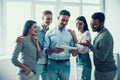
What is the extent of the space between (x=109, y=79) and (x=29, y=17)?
2.66 meters

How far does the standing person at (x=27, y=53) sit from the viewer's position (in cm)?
261

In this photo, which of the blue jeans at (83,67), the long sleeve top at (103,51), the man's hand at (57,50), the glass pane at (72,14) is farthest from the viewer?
the glass pane at (72,14)

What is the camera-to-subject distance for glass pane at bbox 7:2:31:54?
190 inches

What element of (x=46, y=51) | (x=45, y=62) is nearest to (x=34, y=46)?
(x=46, y=51)

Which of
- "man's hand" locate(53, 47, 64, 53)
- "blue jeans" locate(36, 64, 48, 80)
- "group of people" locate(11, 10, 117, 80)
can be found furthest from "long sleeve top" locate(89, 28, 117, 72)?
"blue jeans" locate(36, 64, 48, 80)

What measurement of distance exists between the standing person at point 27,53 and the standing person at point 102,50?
65 cm

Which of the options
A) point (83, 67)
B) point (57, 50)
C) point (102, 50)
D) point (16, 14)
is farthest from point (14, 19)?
point (102, 50)

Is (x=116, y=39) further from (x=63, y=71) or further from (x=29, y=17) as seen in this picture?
(x=63, y=71)

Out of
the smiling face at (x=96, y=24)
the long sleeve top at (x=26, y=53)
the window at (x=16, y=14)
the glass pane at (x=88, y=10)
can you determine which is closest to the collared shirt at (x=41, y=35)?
the long sleeve top at (x=26, y=53)

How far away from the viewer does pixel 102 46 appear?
2.80 meters

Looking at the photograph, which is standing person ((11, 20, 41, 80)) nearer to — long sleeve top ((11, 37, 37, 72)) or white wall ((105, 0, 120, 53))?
long sleeve top ((11, 37, 37, 72))

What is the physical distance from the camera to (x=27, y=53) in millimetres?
2654

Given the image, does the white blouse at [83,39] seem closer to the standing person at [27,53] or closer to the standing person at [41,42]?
the standing person at [41,42]

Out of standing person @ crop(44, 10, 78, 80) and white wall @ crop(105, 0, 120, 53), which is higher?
white wall @ crop(105, 0, 120, 53)
